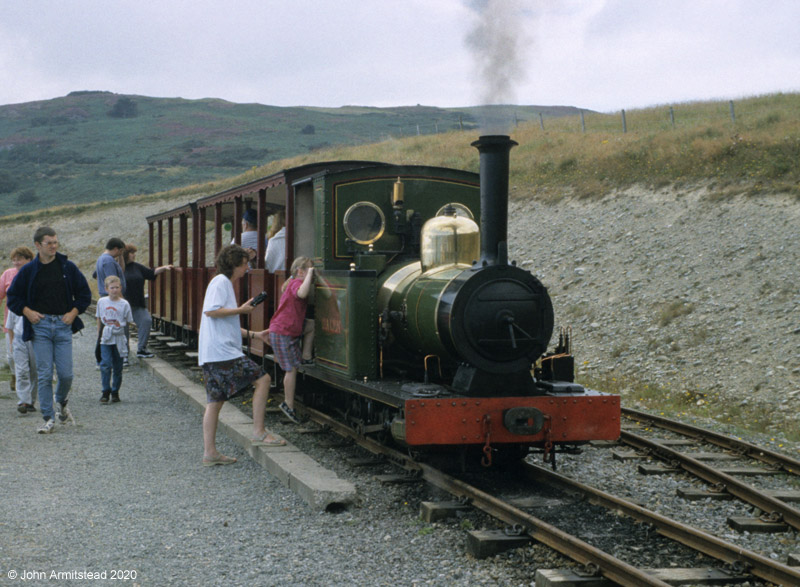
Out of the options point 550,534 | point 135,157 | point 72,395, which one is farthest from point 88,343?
point 135,157

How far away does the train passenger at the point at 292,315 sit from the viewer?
7.26 meters

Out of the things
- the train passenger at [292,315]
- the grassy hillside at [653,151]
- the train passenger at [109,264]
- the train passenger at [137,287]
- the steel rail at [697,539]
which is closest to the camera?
the steel rail at [697,539]

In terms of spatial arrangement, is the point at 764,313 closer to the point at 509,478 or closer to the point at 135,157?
the point at 509,478

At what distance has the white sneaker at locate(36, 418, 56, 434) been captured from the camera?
7.75m

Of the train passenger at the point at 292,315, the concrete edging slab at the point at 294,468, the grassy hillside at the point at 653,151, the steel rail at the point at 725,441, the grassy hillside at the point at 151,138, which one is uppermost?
the grassy hillside at the point at 151,138

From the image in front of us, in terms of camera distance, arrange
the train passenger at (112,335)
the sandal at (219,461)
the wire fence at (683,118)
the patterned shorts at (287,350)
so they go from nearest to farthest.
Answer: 1. the sandal at (219,461)
2. the patterned shorts at (287,350)
3. the train passenger at (112,335)
4. the wire fence at (683,118)

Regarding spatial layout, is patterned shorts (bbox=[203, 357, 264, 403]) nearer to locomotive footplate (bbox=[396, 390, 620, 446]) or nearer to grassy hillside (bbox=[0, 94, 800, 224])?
locomotive footplate (bbox=[396, 390, 620, 446])

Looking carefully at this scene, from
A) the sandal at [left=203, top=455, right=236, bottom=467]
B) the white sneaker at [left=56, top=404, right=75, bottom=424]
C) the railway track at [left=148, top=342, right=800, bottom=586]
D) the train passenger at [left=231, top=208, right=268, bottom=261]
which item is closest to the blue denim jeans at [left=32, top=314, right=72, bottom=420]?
the white sneaker at [left=56, top=404, right=75, bottom=424]

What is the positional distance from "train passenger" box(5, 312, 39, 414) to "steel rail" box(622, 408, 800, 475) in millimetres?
6219

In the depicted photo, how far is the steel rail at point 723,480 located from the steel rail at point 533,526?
65.0 inches

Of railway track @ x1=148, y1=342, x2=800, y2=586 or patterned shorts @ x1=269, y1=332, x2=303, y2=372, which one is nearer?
railway track @ x1=148, y1=342, x2=800, y2=586

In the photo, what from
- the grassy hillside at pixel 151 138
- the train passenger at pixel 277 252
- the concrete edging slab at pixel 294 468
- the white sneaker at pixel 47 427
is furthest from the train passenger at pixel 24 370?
the grassy hillside at pixel 151 138

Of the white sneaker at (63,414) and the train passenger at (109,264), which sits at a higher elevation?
the train passenger at (109,264)

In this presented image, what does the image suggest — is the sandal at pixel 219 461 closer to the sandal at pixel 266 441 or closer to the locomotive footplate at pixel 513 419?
the sandal at pixel 266 441
